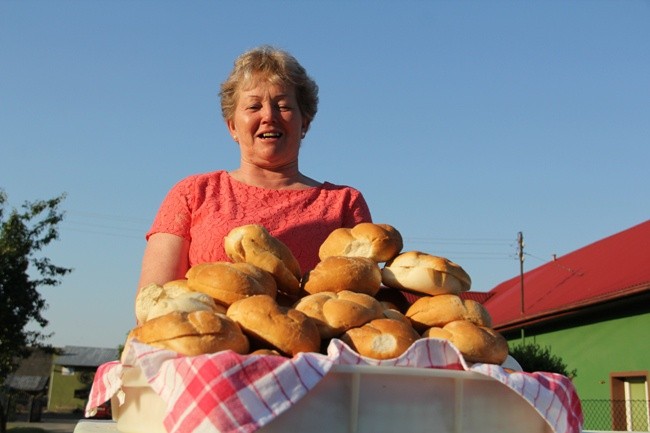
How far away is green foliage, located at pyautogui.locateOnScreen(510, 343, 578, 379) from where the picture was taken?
18.2m

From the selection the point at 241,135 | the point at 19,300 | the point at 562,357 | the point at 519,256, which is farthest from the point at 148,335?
the point at 519,256

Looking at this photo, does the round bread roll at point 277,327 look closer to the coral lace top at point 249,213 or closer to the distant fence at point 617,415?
the coral lace top at point 249,213

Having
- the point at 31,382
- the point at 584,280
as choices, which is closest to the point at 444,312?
the point at 584,280

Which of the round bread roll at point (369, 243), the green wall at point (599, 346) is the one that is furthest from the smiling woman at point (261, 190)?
the green wall at point (599, 346)

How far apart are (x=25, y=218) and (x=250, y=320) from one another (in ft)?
88.1

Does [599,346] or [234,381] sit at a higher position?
[599,346]

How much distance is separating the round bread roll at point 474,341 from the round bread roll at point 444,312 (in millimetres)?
67

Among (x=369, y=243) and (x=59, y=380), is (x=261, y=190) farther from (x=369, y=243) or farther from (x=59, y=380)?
(x=59, y=380)

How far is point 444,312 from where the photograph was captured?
6.40ft

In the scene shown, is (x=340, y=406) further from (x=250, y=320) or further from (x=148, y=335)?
(x=148, y=335)

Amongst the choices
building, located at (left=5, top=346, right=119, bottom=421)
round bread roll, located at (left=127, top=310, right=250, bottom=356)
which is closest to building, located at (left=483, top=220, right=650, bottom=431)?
round bread roll, located at (left=127, top=310, right=250, bottom=356)

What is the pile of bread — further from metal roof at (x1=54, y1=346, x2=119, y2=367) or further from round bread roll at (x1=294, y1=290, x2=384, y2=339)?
metal roof at (x1=54, y1=346, x2=119, y2=367)

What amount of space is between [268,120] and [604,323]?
16468 millimetres

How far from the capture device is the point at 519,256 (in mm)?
33406
